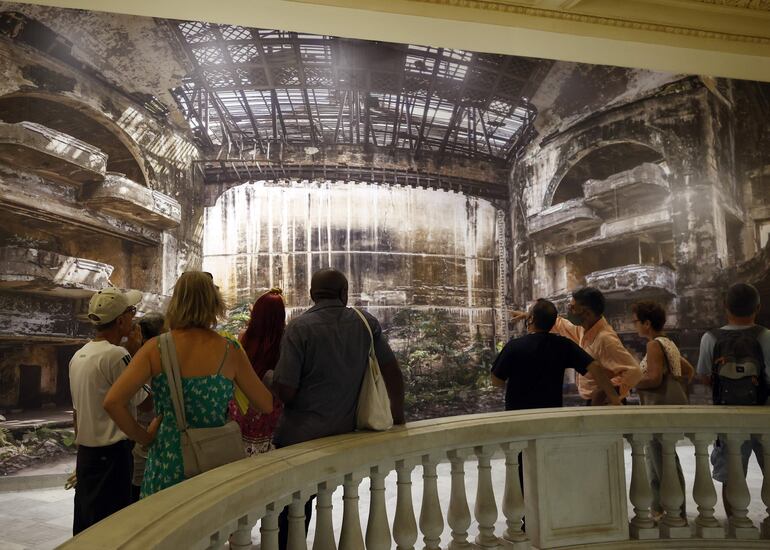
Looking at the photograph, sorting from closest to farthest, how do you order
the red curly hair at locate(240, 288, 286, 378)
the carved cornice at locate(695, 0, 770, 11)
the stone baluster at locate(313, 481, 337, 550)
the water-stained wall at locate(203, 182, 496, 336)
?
the stone baluster at locate(313, 481, 337, 550)
the red curly hair at locate(240, 288, 286, 378)
the carved cornice at locate(695, 0, 770, 11)
the water-stained wall at locate(203, 182, 496, 336)

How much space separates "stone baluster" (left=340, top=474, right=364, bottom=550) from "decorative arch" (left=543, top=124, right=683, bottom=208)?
6.40 m

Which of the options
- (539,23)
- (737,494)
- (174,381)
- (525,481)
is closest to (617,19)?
(539,23)

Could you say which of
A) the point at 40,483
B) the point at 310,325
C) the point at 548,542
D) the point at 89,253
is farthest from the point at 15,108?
the point at 548,542

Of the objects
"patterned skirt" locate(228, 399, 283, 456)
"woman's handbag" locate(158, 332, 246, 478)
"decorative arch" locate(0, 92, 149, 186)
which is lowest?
"patterned skirt" locate(228, 399, 283, 456)

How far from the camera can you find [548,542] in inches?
123

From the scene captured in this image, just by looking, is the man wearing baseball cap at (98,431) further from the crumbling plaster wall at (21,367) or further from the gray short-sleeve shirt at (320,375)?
the crumbling plaster wall at (21,367)

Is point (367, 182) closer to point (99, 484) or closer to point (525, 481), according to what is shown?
point (525, 481)

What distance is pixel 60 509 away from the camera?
5.20 meters

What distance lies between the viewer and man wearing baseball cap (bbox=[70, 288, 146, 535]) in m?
2.89

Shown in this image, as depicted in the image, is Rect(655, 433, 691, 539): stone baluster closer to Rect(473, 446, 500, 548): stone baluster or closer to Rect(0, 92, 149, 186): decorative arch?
Rect(473, 446, 500, 548): stone baluster

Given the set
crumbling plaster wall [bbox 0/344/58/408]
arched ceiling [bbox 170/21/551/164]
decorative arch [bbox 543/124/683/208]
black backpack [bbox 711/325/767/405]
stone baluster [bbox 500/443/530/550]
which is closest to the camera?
stone baluster [bbox 500/443/530/550]

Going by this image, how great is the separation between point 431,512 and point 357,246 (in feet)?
16.2

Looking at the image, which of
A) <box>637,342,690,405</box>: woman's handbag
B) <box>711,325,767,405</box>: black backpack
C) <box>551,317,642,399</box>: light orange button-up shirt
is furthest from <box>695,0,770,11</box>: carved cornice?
<box>637,342,690,405</box>: woman's handbag

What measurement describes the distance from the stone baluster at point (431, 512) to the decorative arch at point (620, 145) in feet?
19.7
